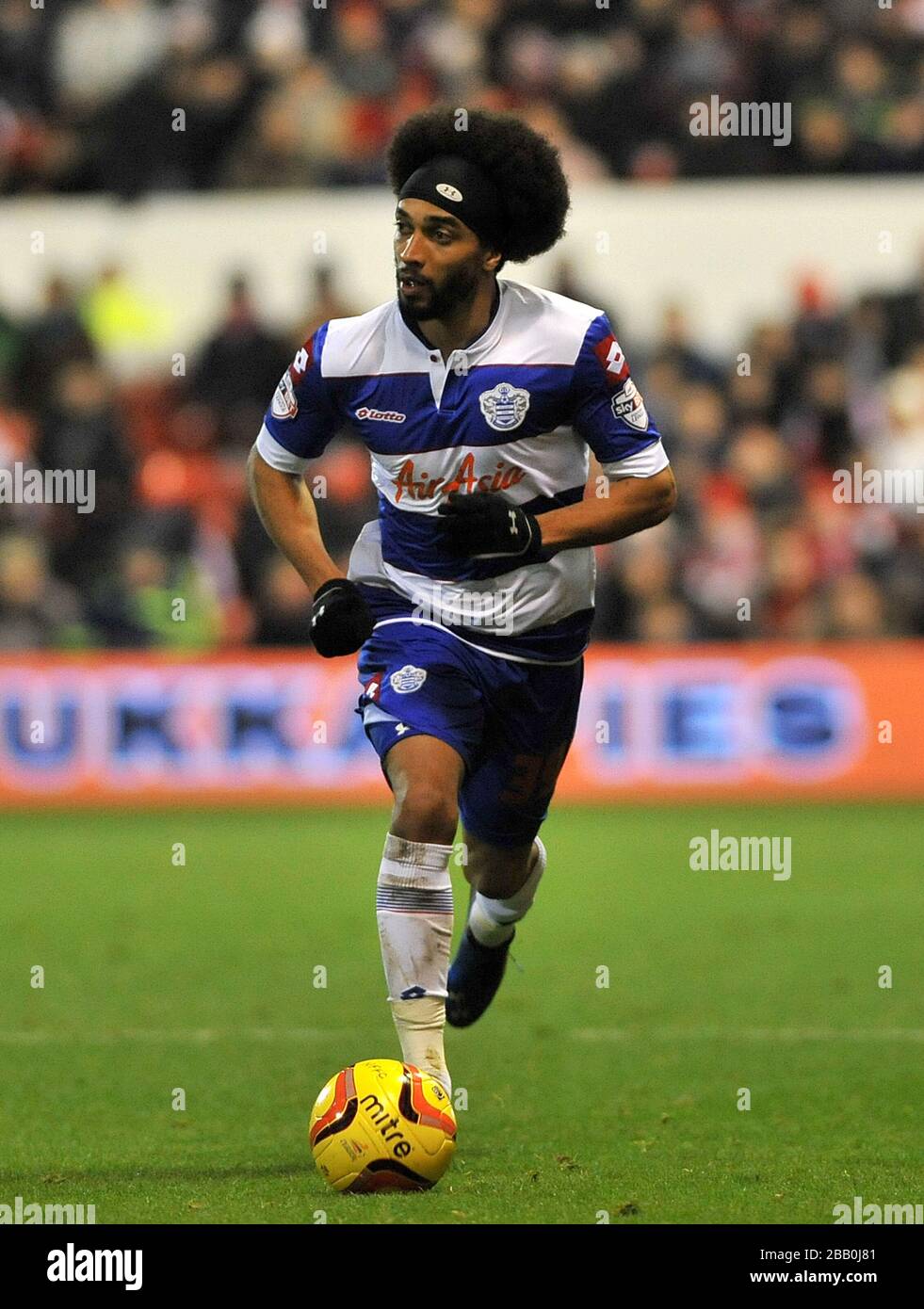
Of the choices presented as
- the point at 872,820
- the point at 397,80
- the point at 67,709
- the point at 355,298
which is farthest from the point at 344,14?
the point at 872,820

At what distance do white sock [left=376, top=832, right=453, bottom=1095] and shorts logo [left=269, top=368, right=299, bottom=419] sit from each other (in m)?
1.31

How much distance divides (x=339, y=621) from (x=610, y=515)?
0.79m

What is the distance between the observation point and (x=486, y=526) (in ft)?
20.2

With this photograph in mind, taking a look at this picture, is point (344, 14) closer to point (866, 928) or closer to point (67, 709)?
point (67, 709)

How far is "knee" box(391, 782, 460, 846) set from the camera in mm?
6090

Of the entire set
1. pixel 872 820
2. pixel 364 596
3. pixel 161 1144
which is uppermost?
pixel 364 596

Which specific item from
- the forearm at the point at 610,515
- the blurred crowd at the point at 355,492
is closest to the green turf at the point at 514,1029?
the forearm at the point at 610,515

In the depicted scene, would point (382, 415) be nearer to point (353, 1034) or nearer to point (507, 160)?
point (507, 160)

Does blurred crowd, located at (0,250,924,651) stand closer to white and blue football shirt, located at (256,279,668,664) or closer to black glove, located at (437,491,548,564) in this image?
white and blue football shirt, located at (256,279,668,664)

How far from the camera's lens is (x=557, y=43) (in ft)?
67.7

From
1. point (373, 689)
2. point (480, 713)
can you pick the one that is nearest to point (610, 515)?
point (480, 713)

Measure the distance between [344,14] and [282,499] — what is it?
48.7 feet

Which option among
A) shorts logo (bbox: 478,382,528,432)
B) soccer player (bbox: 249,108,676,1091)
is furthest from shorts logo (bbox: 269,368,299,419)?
shorts logo (bbox: 478,382,528,432)
